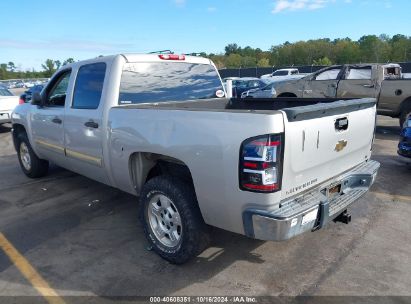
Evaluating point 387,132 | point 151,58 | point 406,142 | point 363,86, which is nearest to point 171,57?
point 151,58

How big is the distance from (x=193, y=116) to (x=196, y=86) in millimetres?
1895

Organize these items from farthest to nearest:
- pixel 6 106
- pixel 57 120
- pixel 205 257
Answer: pixel 6 106
pixel 57 120
pixel 205 257

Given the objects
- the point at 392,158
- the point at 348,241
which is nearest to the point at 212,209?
the point at 348,241

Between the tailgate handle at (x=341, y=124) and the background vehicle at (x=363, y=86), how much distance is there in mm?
6786

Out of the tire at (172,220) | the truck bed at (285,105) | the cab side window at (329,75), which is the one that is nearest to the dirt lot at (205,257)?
the tire at (172,220)

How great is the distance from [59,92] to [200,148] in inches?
122

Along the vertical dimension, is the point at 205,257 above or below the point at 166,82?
below

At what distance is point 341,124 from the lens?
324 centimetres

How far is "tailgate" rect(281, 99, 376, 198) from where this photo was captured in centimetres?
276

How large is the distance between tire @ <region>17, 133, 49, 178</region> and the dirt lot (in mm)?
1120

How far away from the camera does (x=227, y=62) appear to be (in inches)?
4227

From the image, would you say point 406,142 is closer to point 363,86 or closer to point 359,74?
point 363,86

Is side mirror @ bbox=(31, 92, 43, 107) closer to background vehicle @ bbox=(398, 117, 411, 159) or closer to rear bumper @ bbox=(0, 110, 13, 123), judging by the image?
background vehicle @ bbox=(398, 117, 411, 159)

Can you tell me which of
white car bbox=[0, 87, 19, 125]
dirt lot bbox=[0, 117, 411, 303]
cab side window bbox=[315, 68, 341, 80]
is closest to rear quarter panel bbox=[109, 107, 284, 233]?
dirt lot bbox=[0, 117, 411, 303]
